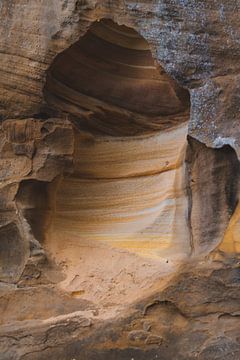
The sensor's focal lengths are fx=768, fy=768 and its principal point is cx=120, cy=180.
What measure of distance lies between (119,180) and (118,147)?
21 centimetres

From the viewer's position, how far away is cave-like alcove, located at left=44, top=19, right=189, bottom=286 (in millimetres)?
4688

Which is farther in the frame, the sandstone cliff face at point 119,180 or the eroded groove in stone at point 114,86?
the eroded groove in stone at point 114,86

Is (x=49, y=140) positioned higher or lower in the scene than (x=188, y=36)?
lower

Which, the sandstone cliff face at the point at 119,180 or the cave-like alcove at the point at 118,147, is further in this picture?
the cave-like alcove at the point at 118,147

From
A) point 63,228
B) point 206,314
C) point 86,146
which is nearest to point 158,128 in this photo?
point 86,146

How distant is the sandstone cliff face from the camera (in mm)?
4160

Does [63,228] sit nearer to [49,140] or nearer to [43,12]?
[49,140]

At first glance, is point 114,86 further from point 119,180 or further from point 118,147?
point 119,180

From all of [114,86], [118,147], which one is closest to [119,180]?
[118,147]

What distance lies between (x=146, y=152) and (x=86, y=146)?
1.29ft

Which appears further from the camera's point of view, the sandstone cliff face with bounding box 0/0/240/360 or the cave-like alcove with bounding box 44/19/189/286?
the cave-like alcove with bounding box 44/19/189/286

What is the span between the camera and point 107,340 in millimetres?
4148

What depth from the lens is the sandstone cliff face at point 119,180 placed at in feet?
13.6

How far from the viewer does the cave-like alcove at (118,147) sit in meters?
4.69
